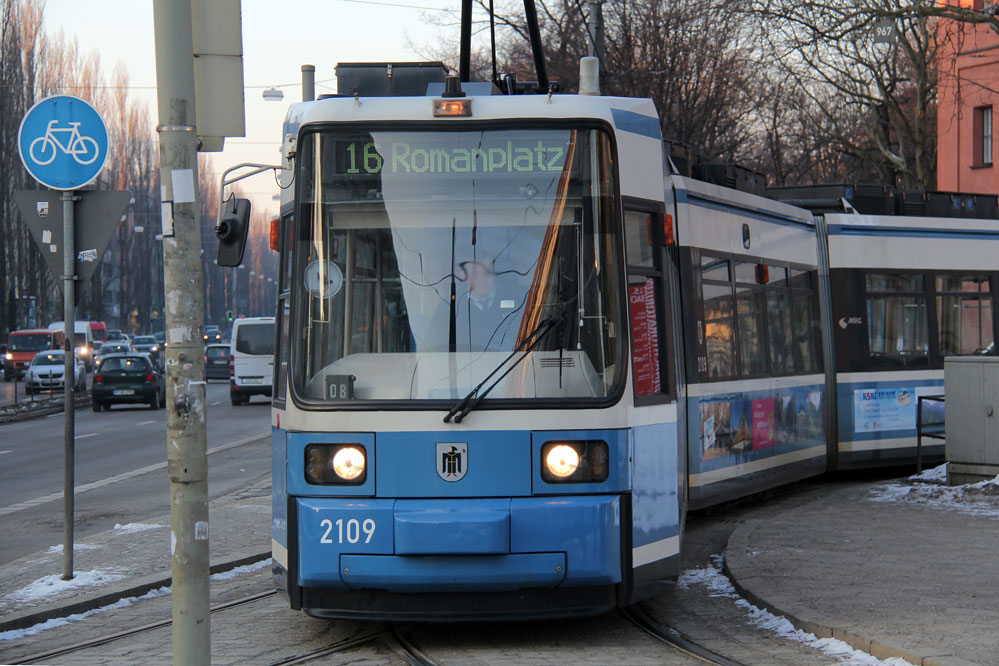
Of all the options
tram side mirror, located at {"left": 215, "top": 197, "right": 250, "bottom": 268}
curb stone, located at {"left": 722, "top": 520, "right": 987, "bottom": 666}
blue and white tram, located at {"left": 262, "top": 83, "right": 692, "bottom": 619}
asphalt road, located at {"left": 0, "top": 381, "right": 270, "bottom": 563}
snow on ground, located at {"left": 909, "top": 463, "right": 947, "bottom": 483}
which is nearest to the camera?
curb stone, located at {"left": 722, "top": 520, "right": 987, "bottom": 666}

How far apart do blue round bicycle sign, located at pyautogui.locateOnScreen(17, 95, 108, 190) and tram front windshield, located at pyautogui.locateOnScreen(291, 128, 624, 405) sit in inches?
108

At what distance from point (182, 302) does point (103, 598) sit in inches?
140

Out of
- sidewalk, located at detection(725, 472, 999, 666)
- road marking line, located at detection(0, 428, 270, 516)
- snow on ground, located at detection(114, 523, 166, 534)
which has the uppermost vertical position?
sidewalk, located at detection(725, 472, 999, 666)

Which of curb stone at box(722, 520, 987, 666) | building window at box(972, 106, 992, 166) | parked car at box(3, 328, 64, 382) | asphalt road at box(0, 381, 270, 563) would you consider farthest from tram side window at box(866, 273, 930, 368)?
parked car at box(3, 328, 64, 382)

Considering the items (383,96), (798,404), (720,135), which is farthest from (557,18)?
(383,96)

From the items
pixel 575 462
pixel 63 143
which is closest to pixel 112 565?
pixel 63 143

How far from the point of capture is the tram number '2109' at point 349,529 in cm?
677

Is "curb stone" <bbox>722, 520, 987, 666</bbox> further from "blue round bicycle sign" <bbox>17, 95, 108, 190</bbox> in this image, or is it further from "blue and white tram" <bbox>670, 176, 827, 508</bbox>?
"blue round bicycle sign" <bbox>17, 95, 108, 190</bbox>

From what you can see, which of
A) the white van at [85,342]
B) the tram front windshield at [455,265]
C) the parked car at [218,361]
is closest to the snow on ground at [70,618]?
the tram front windshield at [455,265]

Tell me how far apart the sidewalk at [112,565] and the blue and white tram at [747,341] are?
3734mm

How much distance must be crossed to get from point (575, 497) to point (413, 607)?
3.20ft

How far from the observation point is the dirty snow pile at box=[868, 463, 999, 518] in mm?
12203

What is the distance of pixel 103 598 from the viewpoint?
8602 millimetres

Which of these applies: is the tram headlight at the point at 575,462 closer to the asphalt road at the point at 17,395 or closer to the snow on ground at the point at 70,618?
the snow on ground at the point at 70,618
